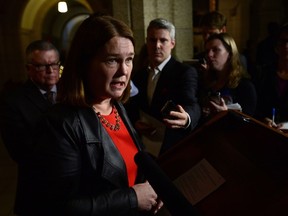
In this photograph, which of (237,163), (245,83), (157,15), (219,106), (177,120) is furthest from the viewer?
(157,15)

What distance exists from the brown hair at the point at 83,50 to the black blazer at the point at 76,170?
2.4 inches

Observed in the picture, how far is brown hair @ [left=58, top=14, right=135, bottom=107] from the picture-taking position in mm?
1272

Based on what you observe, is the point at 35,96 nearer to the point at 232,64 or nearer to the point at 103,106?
the point at 103,106

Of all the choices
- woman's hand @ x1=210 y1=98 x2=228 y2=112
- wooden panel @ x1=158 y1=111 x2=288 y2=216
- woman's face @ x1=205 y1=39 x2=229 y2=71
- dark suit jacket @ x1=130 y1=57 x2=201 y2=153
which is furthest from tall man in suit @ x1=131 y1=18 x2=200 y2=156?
wooden panel @ x1=158 y1=111 x2=288 y2=216

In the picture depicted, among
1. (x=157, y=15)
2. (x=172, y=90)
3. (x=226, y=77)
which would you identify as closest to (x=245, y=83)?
(x=226, y=77)

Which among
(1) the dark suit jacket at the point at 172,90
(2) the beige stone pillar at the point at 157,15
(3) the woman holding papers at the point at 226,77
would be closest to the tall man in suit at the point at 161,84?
(1) the dark suit jacket at the point at 172,90

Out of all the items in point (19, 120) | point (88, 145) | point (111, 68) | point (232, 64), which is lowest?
point (19, 120)

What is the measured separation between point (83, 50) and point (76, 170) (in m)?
0.50

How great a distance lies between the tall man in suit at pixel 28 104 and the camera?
2008 mm

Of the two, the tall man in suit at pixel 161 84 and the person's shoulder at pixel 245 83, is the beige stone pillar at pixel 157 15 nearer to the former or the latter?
the tall man in suit at pixel 161 84

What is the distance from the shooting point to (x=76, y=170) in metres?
1.21

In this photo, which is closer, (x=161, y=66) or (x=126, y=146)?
(x=126, y=146)

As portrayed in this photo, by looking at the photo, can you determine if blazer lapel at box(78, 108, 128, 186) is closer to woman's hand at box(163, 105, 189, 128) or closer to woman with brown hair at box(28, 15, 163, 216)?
woman with brown hair at box(28, 15, 163, 216)

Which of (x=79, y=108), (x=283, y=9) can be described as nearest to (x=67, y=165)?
(x=79, y=108)
